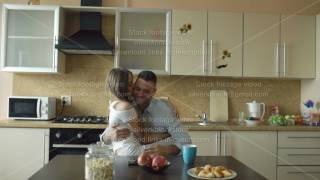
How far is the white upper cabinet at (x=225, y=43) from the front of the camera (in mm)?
3273

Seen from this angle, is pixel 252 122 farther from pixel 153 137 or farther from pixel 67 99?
pixel 67 99

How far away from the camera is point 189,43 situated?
3.26 meters

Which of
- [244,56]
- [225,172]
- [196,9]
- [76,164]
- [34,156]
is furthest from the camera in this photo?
[196,9]

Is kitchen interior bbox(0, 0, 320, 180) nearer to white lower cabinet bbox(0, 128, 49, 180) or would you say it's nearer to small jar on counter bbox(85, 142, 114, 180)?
white lower cabinet bbox(0, 128, 49, 180)

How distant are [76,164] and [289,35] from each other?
260 cm

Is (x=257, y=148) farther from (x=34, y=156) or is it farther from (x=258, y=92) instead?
(x=34, y=156)

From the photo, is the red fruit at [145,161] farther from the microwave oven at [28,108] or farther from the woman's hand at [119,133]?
the microwave oven at [28,108]

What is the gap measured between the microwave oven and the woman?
5.29 ft

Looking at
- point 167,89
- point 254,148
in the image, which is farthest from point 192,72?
point 254,148

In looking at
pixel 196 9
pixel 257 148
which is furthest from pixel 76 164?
pixel 196 9

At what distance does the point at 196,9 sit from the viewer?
3.55m

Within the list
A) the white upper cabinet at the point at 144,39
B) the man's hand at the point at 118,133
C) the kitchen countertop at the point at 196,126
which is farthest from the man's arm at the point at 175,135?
the white upper cabinet at the point at 144,39

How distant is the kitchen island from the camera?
4.61 ft

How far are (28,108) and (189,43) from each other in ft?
5.45
